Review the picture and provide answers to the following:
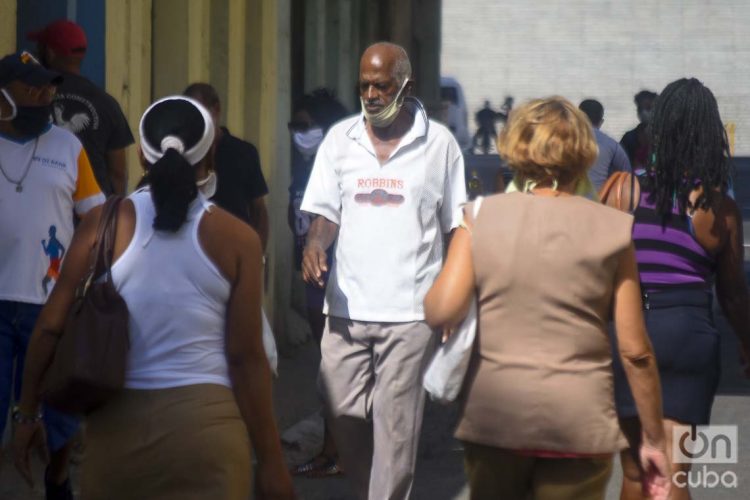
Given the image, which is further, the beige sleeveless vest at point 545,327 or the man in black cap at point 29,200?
the man in black cap at point 29,200

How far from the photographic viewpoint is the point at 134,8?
9719mm

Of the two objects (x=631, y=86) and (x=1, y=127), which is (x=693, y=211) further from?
(x=631, y=86)

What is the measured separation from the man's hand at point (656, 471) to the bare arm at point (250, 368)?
108cm

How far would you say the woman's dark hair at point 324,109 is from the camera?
956cm

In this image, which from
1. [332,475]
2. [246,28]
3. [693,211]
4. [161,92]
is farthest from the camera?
[246,28]

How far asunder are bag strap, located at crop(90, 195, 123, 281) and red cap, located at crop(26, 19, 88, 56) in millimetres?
3615

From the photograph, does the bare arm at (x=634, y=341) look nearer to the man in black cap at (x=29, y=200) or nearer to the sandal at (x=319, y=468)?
the man in black cap at (x=29, y=200)

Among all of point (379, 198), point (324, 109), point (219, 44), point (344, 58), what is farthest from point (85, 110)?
point (344, 58)

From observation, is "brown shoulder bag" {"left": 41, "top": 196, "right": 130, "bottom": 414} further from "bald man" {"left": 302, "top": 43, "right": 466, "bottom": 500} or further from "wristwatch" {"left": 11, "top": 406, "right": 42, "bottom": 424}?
"bald man" {"left": 302, "top": 43, "right": 466, "bottom": 500}

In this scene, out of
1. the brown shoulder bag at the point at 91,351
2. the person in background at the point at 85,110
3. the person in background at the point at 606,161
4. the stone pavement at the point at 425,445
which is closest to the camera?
the brown shoulder bag at the point at 91,351

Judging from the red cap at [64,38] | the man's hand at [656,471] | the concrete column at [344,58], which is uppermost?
the concrete column at [344,58]

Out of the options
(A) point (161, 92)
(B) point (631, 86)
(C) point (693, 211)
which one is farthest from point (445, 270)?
(B) point (631, 86)

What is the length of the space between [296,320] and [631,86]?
43.4 metres

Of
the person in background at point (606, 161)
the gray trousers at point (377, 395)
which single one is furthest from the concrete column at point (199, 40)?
the gray trousers at point (377, 395)
